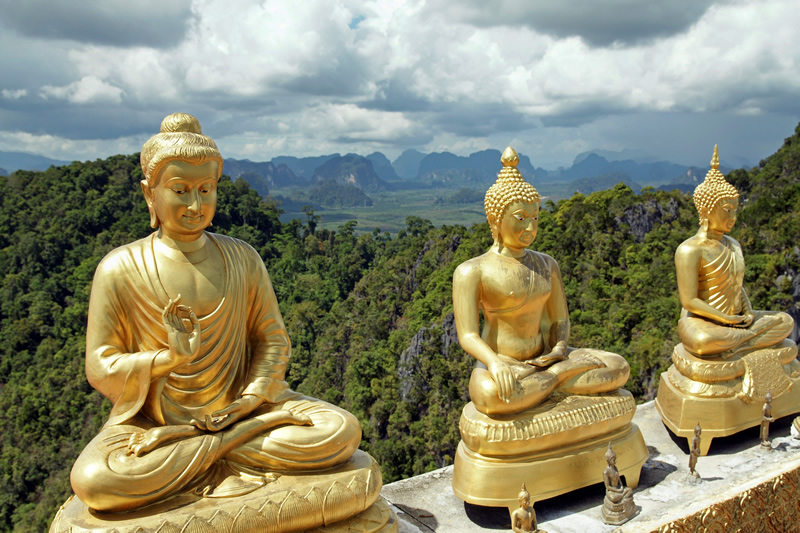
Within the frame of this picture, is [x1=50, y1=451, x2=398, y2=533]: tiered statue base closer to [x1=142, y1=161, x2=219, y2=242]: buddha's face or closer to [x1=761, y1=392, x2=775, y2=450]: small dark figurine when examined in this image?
[x1=142, y1=161, x2=219, y2=242]: buddha's face

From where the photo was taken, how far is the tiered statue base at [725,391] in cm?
620

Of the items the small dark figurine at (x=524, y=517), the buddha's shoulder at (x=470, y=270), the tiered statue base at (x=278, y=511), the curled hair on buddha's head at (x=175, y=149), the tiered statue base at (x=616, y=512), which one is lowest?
the tiered statue base at (x=616, y=512)

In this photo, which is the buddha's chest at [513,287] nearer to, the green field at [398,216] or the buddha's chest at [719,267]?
the buddha's chest at [719,267]

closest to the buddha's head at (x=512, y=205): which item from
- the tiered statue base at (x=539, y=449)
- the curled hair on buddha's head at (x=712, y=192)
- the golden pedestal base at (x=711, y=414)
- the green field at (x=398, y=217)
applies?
the tiered statue base at (x=539, y=449)

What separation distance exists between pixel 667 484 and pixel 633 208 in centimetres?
2360

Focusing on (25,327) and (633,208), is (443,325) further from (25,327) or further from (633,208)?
(25,327)

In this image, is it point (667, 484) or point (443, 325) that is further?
point (443, 325)

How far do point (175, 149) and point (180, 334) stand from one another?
1.20 m

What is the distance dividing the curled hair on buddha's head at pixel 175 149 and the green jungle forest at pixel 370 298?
12159 mm

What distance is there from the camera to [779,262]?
16.3 meters

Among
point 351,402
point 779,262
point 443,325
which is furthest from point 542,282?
point 351,402

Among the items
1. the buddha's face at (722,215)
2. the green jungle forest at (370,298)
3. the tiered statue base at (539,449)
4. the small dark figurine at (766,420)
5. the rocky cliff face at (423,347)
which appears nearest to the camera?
the tiered statue base at (539,449)

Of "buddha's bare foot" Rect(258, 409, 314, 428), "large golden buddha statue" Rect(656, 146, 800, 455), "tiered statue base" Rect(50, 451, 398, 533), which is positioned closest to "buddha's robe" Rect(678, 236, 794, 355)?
"large golden buddha statue" Rect(656, 146, 800, 455)

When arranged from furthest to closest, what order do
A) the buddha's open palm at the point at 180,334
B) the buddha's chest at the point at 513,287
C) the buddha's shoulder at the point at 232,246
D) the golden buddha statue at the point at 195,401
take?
the buddha's chest at the point at 513,287
the buddha's shoulder at the point at 232,246
the buddha's open palm at the point at 180,334
the golden buddha statue at the point at 195,401
